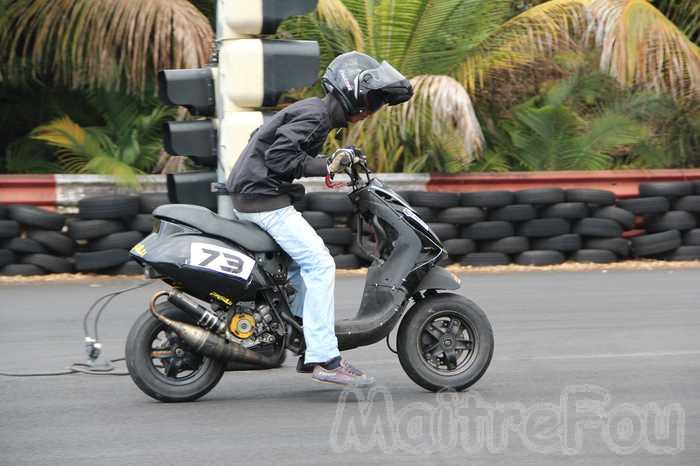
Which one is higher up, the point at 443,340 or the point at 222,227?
the point at 222,227

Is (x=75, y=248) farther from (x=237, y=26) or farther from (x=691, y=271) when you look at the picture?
(x=691, y=271)

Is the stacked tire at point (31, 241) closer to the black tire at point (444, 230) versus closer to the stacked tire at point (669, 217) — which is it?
the black tire at point (444, 230)

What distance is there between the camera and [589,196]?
1277 cm

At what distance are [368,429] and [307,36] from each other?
8.81 m

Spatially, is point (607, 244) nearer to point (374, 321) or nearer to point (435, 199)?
point (435, 199)

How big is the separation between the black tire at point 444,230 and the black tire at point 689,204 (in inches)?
102

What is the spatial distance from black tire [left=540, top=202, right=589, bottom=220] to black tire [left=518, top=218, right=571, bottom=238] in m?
0.06

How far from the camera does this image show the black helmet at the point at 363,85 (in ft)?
21.1

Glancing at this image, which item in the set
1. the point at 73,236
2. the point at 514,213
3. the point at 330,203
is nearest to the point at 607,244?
the point at 514,213

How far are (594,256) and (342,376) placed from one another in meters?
6.83

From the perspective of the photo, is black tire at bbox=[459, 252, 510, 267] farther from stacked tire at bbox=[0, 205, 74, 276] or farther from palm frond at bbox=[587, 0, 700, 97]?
stacked tire at bbox=[0, 205, 74, 276]

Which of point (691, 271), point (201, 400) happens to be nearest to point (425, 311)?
point (201, 400)

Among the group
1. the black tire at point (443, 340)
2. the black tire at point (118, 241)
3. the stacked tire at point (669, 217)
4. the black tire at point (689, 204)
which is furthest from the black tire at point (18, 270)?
the black tire at point (689, 204)

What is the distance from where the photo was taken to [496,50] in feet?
47.6
